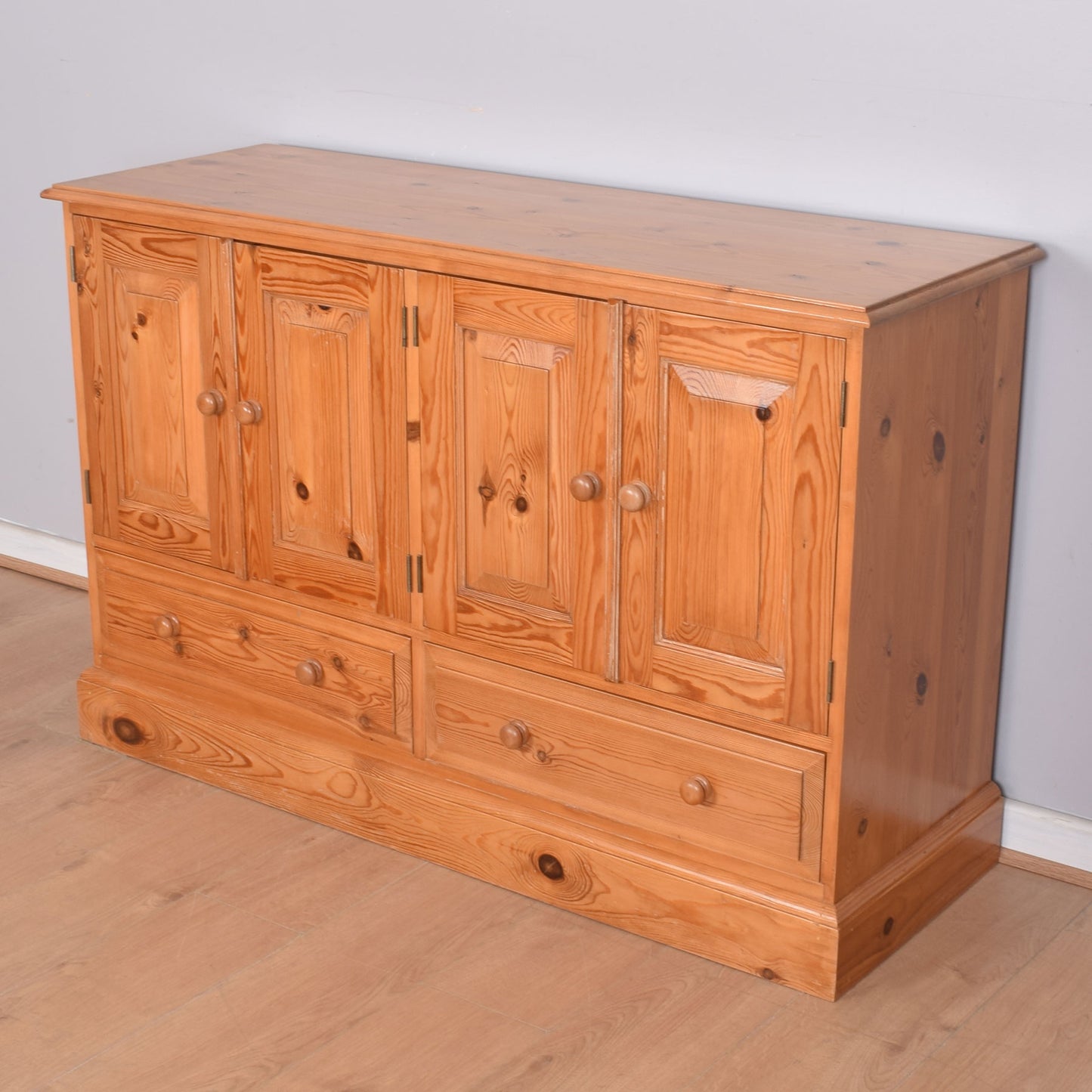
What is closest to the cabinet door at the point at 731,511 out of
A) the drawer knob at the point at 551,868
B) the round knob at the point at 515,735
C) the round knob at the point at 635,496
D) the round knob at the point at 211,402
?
the round knob at the point at 635,496

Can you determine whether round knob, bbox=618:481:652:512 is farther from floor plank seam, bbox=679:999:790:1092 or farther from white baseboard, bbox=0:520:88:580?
white baseboard, bbox=0:520:88:580

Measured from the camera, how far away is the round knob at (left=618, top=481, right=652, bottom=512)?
7.08 ft

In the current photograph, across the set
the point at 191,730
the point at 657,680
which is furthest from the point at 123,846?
the point at 657,680

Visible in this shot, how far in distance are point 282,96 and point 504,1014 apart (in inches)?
66.3

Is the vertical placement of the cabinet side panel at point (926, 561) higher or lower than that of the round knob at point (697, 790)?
higher

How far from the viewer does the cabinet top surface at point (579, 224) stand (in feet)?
6.80

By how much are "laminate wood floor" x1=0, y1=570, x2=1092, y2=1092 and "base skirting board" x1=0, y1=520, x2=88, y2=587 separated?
947mm

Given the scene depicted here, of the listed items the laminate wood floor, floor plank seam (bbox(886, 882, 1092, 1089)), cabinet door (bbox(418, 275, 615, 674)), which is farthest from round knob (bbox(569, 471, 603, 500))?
floor plank seam (bbox(886, 882, 1092, 1089))

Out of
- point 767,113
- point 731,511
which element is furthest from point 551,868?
point 767,113

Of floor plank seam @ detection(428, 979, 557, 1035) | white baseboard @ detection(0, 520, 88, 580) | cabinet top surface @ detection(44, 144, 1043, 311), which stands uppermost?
cabinet top surface @ detection(44, 144, 1043, 311)

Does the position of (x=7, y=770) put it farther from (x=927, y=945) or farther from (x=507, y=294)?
(x=927, y=945)

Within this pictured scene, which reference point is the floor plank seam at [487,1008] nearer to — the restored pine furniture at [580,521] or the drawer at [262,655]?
the restored pine furniture at [580,521]

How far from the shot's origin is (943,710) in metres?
2.34

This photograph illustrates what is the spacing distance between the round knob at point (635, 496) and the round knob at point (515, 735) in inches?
16.3
